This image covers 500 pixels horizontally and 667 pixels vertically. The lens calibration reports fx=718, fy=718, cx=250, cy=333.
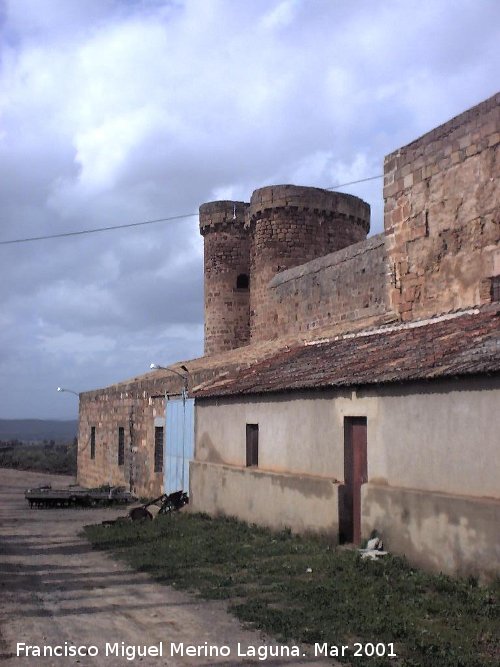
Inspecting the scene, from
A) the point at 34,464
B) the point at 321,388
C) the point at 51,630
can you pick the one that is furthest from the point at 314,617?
the point at 34,464

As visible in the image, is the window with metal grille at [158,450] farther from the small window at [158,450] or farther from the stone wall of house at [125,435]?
the stone wall of house at [125,435]

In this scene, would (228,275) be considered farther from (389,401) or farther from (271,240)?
(389,401)

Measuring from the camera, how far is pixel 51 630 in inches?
266

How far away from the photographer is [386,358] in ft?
33.4

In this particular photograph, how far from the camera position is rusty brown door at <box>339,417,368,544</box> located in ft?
32.1

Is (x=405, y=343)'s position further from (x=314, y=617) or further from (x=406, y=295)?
(x=314, y=617)

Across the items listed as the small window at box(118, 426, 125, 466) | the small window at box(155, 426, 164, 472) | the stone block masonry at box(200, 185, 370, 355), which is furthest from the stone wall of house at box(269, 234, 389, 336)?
the small window at box(118, 426, 125, 466)

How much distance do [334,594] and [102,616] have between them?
7.76ft

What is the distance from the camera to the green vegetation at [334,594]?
231 inches

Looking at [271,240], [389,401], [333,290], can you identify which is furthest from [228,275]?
[389,401]

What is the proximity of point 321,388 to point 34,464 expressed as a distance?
37.8m

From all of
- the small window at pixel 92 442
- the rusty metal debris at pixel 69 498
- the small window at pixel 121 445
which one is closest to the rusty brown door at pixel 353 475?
the rusty metal debris at pixel 69 498

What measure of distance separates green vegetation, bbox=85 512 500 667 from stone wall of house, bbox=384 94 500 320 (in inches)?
209

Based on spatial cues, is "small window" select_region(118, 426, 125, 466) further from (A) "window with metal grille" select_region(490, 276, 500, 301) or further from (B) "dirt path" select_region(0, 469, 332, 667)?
(A) "window with metal grille" select_region(490, 276, 500, 301)
